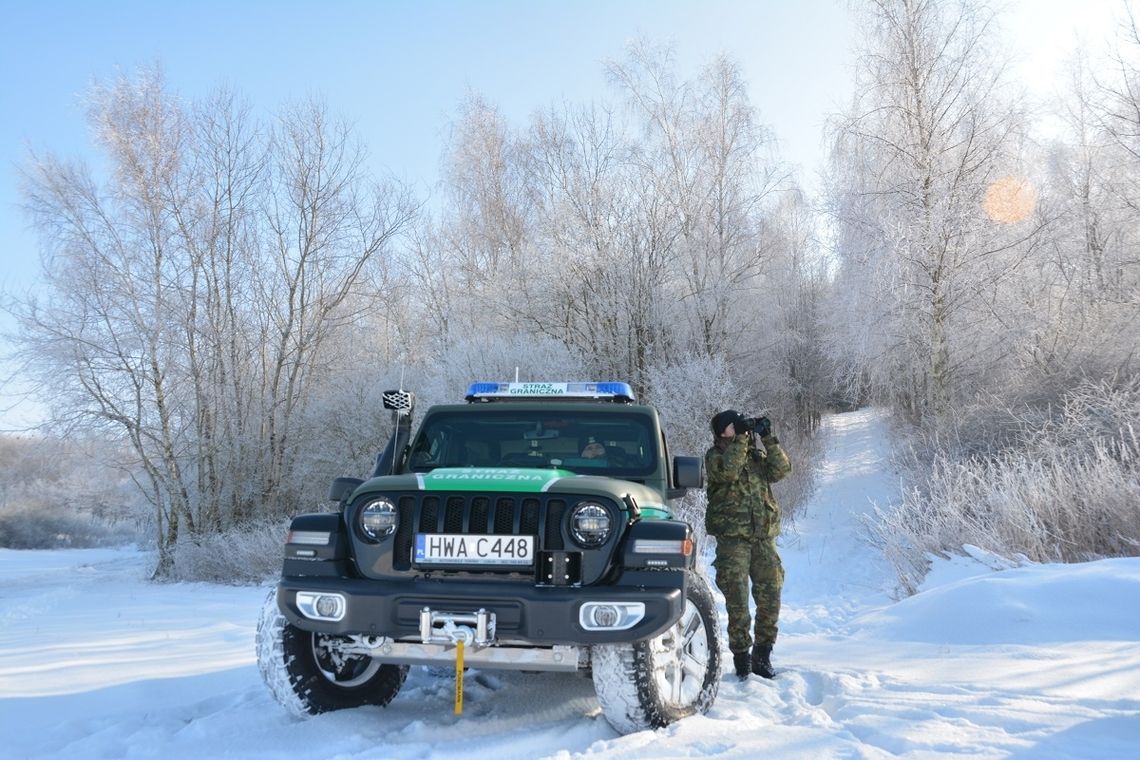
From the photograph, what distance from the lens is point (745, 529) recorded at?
5055 millimetres

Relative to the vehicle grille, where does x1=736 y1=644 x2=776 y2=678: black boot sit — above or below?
below

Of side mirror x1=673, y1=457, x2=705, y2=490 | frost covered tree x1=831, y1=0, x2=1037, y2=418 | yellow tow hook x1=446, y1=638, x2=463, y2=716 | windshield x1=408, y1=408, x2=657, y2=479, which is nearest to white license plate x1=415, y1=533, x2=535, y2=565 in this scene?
yellow tow hook x1=446, y1=638, x2=463, y2=716

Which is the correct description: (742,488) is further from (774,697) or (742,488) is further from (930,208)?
(930,208)

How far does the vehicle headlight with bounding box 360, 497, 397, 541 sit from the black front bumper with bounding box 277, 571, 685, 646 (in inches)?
9.5

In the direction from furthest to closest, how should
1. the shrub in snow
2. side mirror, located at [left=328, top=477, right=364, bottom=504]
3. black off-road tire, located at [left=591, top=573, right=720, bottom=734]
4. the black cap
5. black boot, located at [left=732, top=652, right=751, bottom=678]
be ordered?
the shrub in snow → the black cap → black boot, located at [left=732, top=652, right=751, bottom=678] → side mirror, located at [left=328, top=477, right=364, bottom=504] → black off-road tire, located at [left=591, top=573, right=720, bottom=734]

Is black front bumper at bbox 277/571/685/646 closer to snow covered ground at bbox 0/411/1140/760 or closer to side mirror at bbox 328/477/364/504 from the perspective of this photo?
snow covered ground at bbox 0/411/1140/760

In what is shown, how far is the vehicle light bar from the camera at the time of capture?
17.7 feet

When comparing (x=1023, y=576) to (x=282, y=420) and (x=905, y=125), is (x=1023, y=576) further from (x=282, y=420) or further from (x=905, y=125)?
(x=282, y=420)

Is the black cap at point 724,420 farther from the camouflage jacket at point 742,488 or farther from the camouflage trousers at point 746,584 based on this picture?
the camouflage trousers at point 746,584

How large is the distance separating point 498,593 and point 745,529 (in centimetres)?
208

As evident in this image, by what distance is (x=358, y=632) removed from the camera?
3627mm

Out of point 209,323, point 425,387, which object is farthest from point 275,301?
point 425,387

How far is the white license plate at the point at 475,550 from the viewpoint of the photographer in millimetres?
3693

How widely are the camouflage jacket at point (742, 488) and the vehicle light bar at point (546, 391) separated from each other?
31.0 inches
